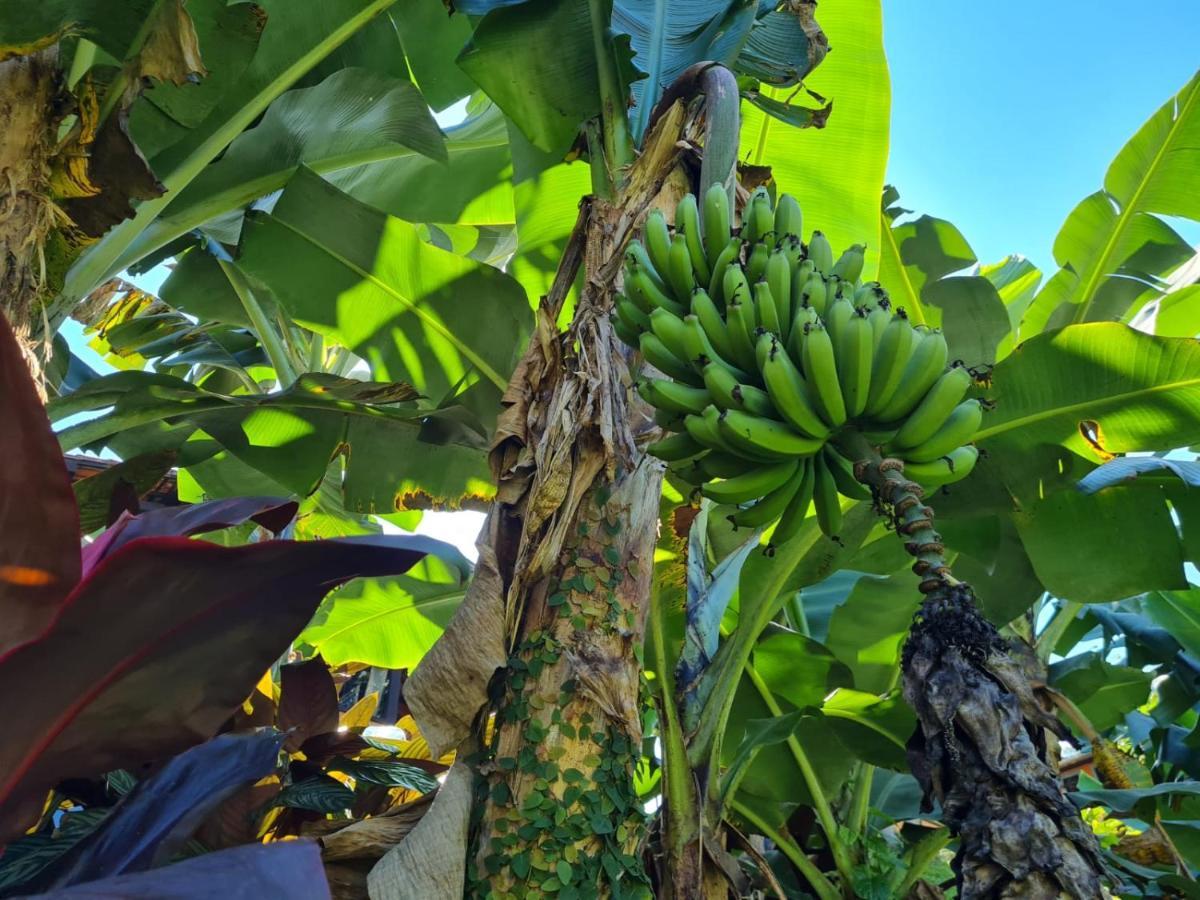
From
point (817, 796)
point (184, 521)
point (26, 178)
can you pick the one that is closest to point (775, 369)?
point (184, 521)

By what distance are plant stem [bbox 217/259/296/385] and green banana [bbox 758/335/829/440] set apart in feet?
6.64

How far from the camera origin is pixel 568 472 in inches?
46.0

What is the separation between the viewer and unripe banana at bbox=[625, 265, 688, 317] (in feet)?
3.92

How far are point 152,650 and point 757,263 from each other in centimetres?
89

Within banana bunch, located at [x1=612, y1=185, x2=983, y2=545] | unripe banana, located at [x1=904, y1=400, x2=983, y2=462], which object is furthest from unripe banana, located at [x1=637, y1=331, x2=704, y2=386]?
unripe banana, located at [x1=904, y1=400, x2=983, y2=462]

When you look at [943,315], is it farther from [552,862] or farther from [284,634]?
[284,634]

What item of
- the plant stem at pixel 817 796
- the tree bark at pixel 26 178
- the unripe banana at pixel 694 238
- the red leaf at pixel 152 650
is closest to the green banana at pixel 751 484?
the unripe banana at pixel 694 238

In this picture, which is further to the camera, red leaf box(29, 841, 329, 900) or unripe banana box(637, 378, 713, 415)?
unripe banana box(637, 378, 713, 415)

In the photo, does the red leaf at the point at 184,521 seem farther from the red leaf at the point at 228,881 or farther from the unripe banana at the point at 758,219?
the unripe banana at the point at 758,219

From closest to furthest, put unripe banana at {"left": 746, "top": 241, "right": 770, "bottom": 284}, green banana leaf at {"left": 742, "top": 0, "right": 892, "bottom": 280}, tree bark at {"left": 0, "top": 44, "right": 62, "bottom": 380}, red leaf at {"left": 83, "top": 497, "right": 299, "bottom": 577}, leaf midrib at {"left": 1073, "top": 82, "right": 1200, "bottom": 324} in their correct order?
red leaf at {"left": 83, "top": 497, "right": 299, "bottom": 577} < unripe banana at {"left": 746, "top": 241, "right": 770, "bottom": 284} < tree bark at {"left": 0, "top": 44, "right": 62, "bottom": 380} < green banana leaf at {"left": 742, "top": 0, "right": 892, "bottom": 280} < leaf midrib at {"left": 1073, "top": 82, "right": 1200, "bottom": 324}

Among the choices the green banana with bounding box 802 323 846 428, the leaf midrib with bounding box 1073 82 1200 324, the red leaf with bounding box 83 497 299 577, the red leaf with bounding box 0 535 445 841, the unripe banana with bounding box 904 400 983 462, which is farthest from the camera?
the leaf midrib with bounding box 1073 82 1200 324

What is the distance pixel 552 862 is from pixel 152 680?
0.50m

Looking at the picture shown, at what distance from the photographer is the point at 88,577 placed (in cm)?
69

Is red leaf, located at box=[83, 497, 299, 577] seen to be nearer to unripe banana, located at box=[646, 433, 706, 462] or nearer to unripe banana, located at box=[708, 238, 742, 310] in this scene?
unripe banana, located at box=[646, 433, 706, 462]
